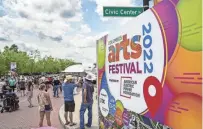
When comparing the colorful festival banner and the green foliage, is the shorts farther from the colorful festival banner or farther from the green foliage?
the green foliage

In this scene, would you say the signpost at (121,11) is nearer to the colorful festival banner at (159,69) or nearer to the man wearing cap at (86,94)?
the colorful festival banner at (159,69)

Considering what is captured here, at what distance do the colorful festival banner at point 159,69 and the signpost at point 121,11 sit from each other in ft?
5.85

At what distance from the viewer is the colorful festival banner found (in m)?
2.86

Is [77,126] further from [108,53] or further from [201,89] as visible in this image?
[201,89]

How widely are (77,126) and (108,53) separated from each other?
15.0ft

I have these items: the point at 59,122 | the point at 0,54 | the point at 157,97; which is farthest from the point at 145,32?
the point at 0,54

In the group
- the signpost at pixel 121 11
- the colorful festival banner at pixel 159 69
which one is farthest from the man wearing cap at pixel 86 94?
the colorful festival banner at pixel 159 69

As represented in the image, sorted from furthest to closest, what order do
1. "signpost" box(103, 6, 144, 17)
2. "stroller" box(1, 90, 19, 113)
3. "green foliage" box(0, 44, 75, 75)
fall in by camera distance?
"green foliage" box(0, 44, 75, 75) < "stroller" box(1, 90, 19, 113) < "signpost" box(103, 6, 144, 17)

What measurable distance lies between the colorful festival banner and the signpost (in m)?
1.78

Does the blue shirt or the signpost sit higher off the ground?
the signpost

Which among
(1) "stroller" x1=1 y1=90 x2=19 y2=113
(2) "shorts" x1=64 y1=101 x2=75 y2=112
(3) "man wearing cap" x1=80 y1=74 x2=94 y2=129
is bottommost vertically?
(1) "stroller" x1=1 y1=90 x2=19 y2=113

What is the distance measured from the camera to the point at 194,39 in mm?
2830

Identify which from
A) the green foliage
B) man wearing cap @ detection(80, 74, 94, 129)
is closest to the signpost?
man wearing cap @ detection(80, 74, 94, 129)

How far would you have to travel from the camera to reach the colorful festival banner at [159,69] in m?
2.86
